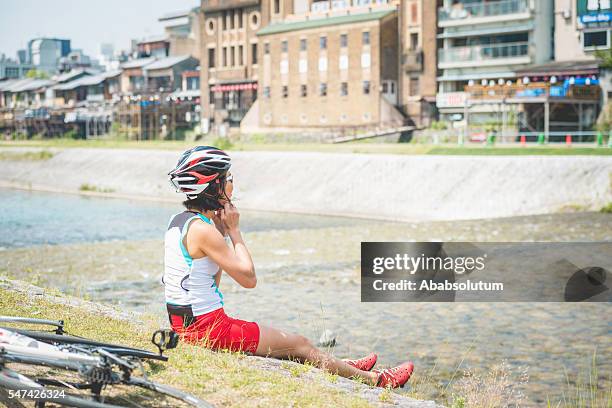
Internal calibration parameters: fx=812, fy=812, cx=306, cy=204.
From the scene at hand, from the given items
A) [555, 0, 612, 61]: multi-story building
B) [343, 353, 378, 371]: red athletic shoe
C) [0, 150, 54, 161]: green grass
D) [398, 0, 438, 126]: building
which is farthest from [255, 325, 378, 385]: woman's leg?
[0, 150, 54, 161]: green grass

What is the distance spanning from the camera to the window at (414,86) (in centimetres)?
6712

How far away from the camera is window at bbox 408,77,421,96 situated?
67.1m

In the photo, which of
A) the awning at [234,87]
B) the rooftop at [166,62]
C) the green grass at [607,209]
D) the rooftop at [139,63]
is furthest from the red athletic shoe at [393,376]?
the rooftop at [139,63]

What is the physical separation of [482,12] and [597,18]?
388 inches

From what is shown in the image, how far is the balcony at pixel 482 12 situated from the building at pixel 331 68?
5.54 meters

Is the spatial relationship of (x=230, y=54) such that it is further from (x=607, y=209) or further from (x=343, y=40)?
(x=607, y=209)

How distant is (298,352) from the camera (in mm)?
6781

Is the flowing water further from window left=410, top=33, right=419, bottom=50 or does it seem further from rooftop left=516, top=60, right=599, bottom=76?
window left=410, top=33, right=419, bottom=50

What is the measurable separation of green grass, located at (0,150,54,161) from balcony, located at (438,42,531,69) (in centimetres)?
3169

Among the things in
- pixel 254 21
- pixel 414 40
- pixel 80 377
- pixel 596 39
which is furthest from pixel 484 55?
pixel 80 377

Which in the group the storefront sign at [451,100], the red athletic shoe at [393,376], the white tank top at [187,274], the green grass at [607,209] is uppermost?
the storefront sign at [451,100]

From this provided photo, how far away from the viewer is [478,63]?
61750 mm

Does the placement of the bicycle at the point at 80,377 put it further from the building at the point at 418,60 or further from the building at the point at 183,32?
the building at the point at 183,32

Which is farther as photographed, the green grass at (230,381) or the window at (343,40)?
the window at (343,40)
